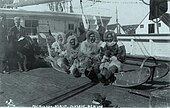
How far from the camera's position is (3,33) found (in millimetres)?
5156

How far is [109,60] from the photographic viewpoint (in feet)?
14.3

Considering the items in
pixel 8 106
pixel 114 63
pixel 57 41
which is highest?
pixel 57 41

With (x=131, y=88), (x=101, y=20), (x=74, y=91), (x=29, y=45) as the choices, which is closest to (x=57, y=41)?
(x=29, y=45)

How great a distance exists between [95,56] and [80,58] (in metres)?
0.34

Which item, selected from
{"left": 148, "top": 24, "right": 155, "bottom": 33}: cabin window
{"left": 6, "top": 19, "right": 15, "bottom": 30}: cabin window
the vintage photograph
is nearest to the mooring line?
the vintage photograph

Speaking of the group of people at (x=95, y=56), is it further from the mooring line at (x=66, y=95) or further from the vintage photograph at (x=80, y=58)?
the mooring line at (x=66, y=95)

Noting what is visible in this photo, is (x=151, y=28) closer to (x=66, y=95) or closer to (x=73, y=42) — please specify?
(x=73, y=42)

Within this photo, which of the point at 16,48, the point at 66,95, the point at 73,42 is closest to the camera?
the point at 66,95

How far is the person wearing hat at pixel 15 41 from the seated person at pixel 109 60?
218cm

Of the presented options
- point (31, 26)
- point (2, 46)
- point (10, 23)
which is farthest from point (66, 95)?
point (10, 23)

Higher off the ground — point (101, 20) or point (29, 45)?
point (101, 20)

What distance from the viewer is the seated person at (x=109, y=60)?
4301mm

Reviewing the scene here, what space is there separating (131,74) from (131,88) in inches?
14.6

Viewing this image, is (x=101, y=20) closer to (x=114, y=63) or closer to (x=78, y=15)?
(x=78, y=15)
